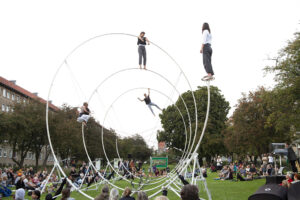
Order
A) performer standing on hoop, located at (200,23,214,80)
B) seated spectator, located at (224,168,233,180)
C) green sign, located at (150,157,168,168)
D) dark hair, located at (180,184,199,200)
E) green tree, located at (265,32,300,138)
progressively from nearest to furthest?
1. dark hair, located at (180,184,199,200)
2. performer standing on hoop, located at (200,23,214,80)
3. green tree, located at (265,32,300,138)
4. seated spectator, located at (224,168,233,180)
5. green sign, located at (150,157,168,168)

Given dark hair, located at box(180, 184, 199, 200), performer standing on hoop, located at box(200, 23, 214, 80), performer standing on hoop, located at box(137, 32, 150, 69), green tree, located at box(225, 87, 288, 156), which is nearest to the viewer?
dark hair, located at box(180, 184, 199, 200)

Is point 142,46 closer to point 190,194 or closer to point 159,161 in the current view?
point 190,194

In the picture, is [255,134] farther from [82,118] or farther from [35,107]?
[35,107]

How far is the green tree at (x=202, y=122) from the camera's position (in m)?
38.1

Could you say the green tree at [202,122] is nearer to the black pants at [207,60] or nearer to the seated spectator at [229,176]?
the seated spectator at [229,176]

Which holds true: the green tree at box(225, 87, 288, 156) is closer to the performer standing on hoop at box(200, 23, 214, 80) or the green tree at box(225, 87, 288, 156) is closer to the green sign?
the green sign

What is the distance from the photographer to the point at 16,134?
2825 centimetres

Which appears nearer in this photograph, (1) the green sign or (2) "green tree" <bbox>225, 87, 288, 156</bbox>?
(1) the green sign

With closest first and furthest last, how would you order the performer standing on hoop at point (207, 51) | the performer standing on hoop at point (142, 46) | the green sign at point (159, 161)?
the performer standing on hoop at point (207, 51), the performer standing on hoop at point (142, 46), the green sign at point (159, 161)

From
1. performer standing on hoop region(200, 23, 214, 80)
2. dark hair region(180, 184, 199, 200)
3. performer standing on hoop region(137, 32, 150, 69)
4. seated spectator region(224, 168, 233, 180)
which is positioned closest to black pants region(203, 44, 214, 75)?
performer standing on hoop region(200, 23, 214, 80)

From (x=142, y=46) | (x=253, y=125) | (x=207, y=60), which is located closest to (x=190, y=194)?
(x=207, y=60)

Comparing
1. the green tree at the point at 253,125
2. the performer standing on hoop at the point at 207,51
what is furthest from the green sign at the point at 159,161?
the performer standing on hoop at the point at 207,51

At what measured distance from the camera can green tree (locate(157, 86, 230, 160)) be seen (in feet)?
125

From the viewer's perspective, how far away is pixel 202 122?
125 feet
